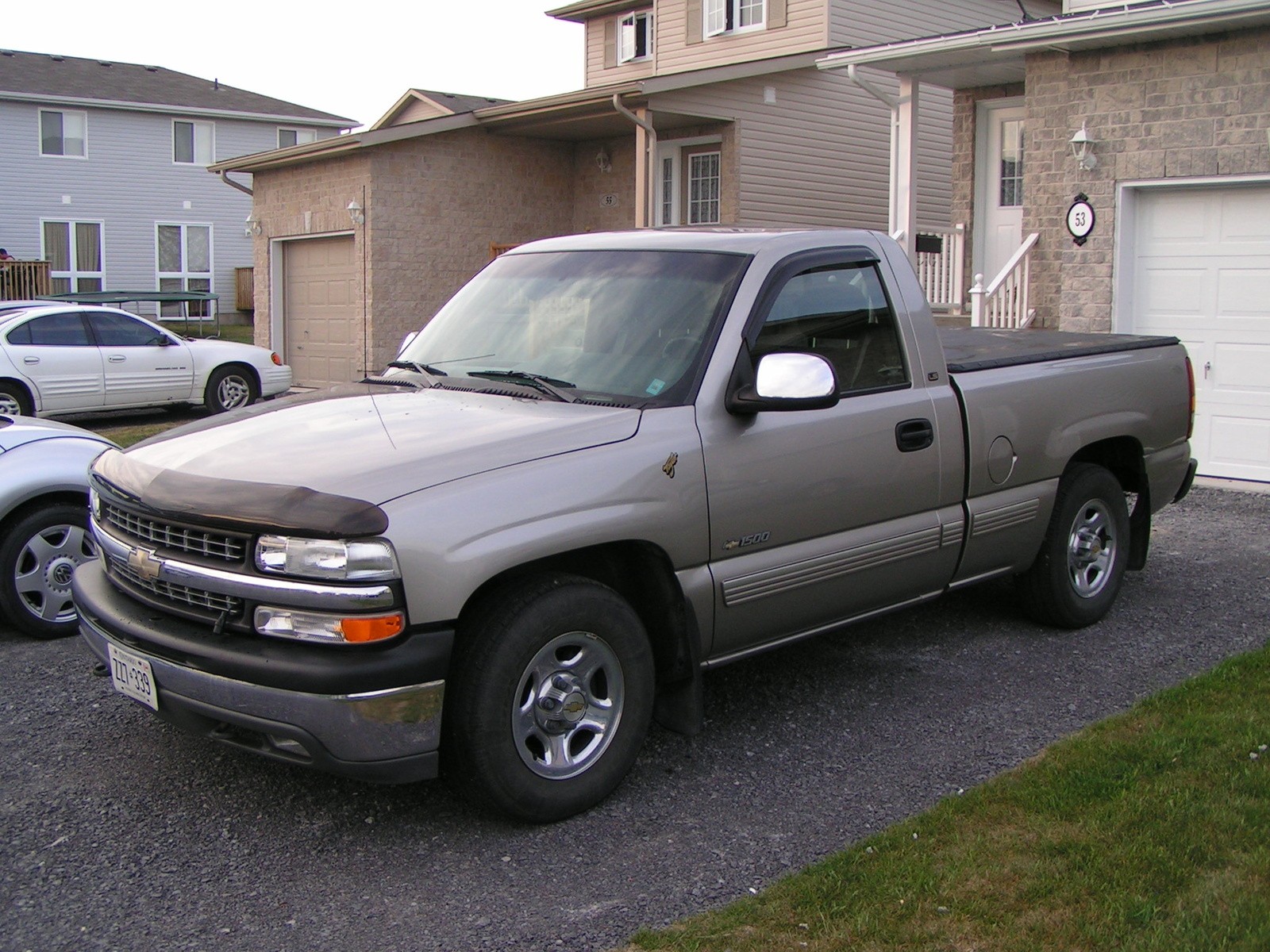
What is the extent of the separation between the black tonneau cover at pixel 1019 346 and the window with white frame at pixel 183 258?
3330cm

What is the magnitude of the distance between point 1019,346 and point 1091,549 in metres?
1.09

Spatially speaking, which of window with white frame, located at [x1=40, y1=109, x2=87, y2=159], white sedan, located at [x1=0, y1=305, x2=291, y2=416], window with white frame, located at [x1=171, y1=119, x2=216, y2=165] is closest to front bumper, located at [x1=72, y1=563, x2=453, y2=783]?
white sedan, located at [x1=0, y1=305, x2=291, y2=416]

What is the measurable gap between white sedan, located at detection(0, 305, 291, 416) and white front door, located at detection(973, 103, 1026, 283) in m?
9.99

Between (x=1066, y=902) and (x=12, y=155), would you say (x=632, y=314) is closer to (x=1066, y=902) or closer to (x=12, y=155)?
(x=1066, y=902)

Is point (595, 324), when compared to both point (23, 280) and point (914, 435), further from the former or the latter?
point (23, 280)

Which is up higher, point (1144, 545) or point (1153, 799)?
point (1144, 545)

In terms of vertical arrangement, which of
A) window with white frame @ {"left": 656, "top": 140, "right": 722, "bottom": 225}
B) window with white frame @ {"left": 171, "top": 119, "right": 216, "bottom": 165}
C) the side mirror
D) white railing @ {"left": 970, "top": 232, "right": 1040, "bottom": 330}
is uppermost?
window with white frame @ {"left": 171, "top": 119, "right": 216, "bottom": 165}

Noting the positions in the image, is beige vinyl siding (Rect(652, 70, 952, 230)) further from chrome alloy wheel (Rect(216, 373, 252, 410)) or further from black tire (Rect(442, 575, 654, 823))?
black tire (Rect(442, 575, 654, 823))

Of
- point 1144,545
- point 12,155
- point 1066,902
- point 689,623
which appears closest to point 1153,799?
point 1066,902

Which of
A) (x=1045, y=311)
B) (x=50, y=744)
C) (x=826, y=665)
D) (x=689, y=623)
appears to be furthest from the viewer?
(x=1045, y=311)

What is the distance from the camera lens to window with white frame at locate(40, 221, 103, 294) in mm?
35031

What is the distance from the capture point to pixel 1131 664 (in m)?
5.82

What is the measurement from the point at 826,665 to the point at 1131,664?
1.41 meters

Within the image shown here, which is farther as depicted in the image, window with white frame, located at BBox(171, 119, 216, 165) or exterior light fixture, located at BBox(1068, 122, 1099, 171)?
window with white frame, located at BBox(171, 119, 216, 165)
